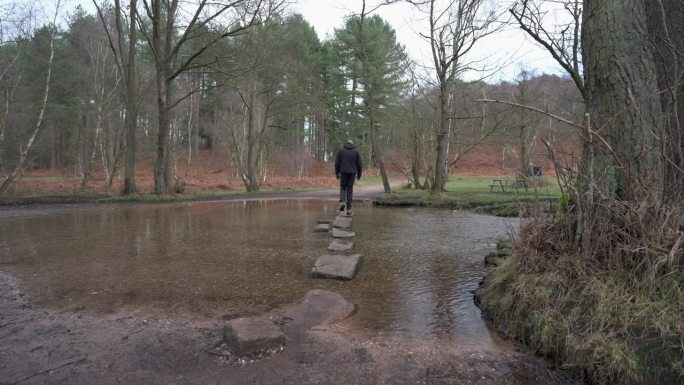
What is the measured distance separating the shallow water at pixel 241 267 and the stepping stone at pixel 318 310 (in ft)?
0.59

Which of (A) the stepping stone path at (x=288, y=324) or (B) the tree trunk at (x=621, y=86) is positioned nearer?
(A) the stepping stone path at (x=288, y=324)

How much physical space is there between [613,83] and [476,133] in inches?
1238

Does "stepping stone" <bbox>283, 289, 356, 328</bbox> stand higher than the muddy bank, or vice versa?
"stepping stone" <bbox>283, 289, 356, 328</bbox>

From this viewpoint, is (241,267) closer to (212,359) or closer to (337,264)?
(337,264)

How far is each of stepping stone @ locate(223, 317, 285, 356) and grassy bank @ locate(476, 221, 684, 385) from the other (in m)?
2.09

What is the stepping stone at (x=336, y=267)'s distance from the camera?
5535mm

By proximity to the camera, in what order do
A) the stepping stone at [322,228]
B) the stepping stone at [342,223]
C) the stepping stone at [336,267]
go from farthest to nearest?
the stepping stone at [342,223] < the stepping stone at [322,228] < the stepping stone at [336,267]

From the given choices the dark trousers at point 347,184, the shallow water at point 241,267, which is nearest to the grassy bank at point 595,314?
the shallow water at point 241,267

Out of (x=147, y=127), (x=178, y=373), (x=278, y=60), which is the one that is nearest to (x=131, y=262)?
(x=178, y=373)

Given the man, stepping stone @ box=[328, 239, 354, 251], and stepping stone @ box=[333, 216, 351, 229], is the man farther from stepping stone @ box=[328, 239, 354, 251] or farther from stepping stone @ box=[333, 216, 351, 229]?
stepping stone @ box=[328, 239, 354, 251]

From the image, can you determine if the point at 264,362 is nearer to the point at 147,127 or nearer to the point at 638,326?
the point at 638,326

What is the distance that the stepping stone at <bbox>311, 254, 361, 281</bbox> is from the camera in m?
5.54

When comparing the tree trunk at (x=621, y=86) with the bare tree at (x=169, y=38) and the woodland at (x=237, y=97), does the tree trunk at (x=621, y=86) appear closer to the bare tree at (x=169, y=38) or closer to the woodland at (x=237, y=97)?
the woodland at (x=237, y=97)

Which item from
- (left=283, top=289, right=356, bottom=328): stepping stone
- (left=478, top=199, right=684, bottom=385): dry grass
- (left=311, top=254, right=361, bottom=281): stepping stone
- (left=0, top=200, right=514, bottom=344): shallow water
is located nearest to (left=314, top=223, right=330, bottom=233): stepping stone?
(left=0, top=200, right=514, bottom=344): shallow water
